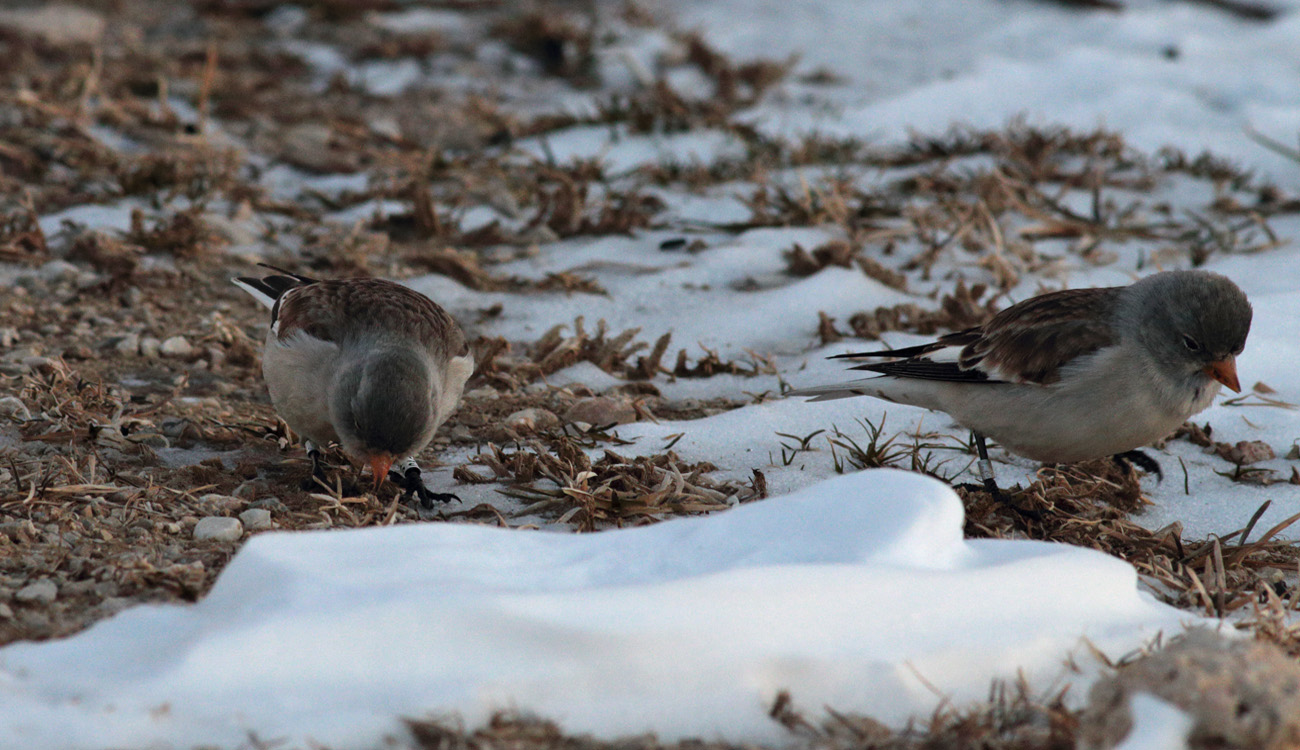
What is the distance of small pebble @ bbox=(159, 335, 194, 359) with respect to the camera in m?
4.68

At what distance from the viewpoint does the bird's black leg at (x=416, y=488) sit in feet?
12.0

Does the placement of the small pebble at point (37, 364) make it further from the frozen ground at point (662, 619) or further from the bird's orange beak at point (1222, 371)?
the bird's orange beak at point (1222, 371)

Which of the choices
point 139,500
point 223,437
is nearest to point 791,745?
point 139,500

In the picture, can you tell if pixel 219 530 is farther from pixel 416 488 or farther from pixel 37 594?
pixel 416 488

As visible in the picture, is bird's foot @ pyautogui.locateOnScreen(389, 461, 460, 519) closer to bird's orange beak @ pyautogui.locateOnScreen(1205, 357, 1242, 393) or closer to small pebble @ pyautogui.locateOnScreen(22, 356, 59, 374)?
small pebble @ pyautogui.locateOnScreen(22, 356, 59, 374)

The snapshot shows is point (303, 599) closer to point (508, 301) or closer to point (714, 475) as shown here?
point (714, 475)

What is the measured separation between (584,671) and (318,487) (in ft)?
6.02

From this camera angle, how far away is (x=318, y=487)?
375cm

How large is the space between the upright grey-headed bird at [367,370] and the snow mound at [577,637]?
3.38 feet

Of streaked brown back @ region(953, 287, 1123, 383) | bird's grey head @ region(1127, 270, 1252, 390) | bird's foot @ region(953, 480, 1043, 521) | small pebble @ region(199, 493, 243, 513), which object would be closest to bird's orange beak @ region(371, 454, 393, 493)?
small pebble @ region(199, 493, 243, 513)

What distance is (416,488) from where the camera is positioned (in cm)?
370

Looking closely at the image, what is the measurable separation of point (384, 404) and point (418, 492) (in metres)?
0.31

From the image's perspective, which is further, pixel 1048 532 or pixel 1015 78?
pixel 1015 78

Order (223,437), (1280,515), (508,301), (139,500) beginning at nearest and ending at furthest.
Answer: (139,500) < (1280,515) < (223,437) < (508,301)
